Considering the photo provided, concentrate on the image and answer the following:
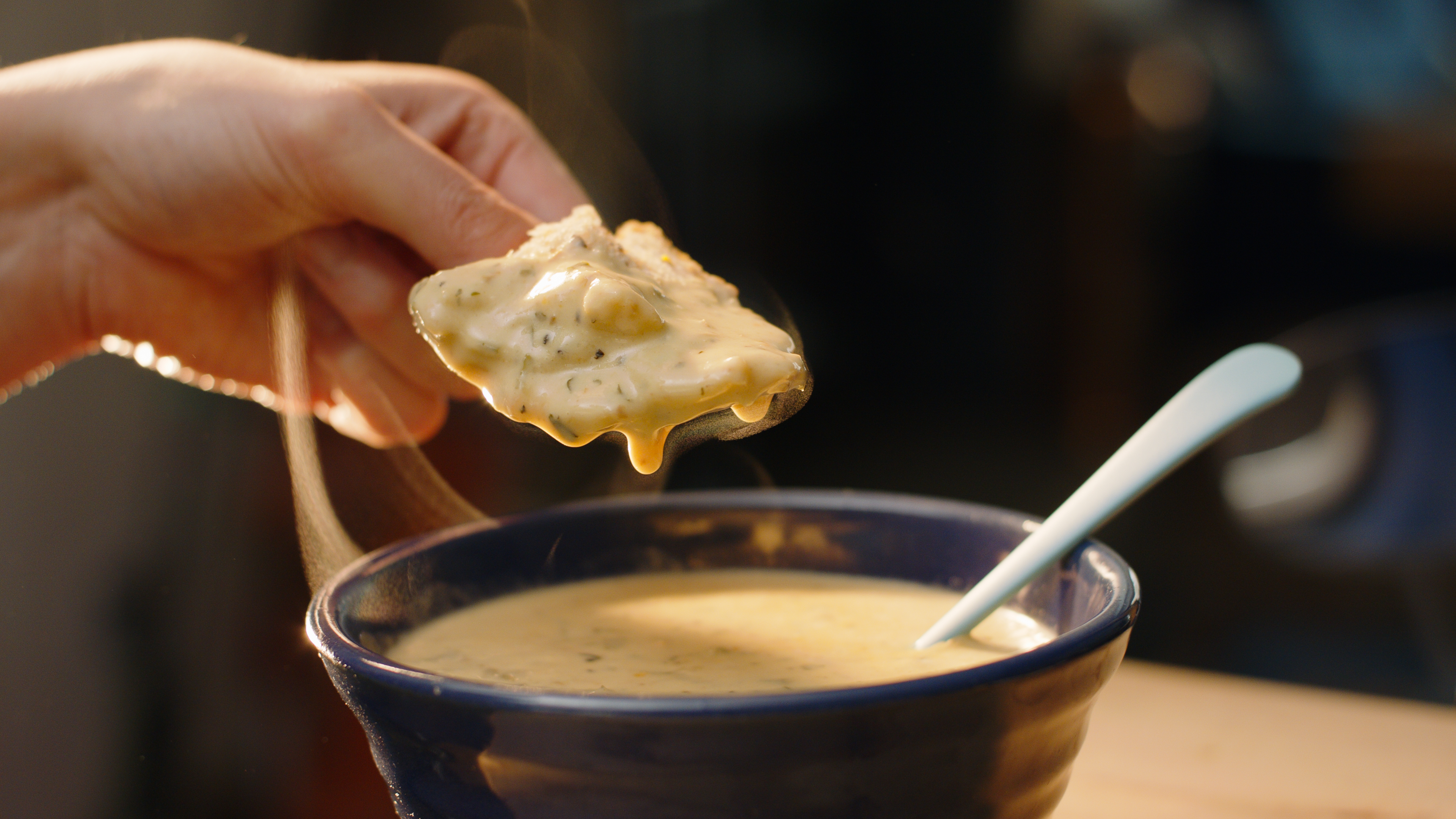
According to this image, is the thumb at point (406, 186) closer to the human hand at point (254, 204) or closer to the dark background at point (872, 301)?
the human hand at point (254, 204)

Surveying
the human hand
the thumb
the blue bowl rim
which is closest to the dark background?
the human hand

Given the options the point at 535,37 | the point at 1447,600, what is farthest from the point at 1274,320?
the point at 535,37

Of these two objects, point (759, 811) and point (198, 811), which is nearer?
point (759, 811)

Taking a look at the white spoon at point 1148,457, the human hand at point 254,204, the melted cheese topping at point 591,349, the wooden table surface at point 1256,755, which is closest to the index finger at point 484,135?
the human hand at point 254,204

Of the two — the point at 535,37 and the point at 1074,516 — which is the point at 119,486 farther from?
the point at 1074,516

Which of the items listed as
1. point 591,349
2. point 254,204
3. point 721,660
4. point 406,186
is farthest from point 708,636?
point 254,204

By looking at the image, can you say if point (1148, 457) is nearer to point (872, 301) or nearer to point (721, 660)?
point (721, 660)
